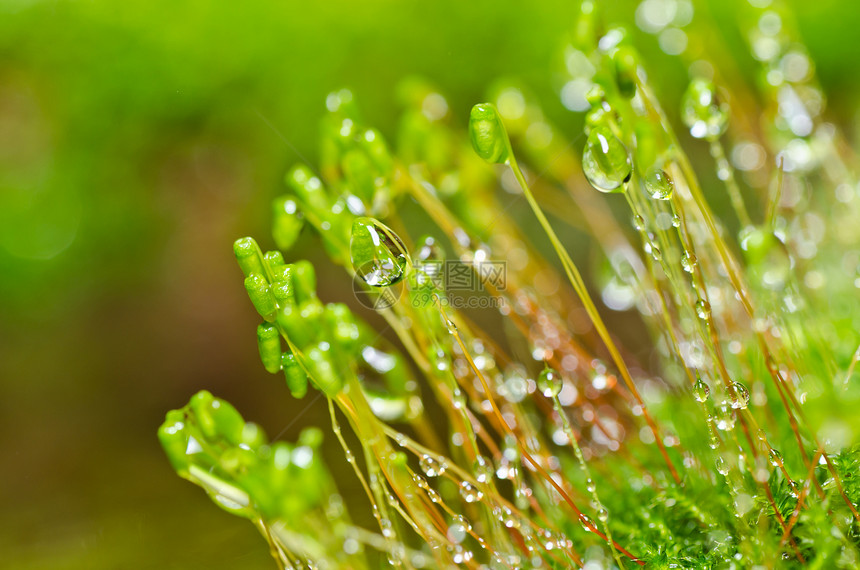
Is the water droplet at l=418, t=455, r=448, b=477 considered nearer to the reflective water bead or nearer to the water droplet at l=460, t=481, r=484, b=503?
the water droplet at l=460, t=481, r=484, b=503

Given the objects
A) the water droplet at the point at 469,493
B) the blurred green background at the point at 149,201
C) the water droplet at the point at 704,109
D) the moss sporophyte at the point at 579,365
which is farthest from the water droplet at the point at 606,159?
the blurred green background at the point at 149,201

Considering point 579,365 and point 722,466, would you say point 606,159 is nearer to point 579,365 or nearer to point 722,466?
point 722,466

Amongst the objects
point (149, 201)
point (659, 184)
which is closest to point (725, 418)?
point (659, 184)

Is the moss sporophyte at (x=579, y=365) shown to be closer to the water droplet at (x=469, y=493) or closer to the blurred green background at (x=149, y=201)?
the water droplet at (x=469, y=493)

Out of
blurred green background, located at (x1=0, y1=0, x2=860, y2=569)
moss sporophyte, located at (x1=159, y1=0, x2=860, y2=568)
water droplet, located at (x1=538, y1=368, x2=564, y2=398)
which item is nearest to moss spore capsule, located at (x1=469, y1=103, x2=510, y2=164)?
moss sporophyte, located at (x1=159, y1=0, x2=860, y2=568)

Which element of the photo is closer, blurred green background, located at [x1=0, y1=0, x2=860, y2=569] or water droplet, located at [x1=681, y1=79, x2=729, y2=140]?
water droplet, located at [x1=681, y1=79, x2=729, y2=140]

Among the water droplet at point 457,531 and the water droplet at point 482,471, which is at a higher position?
the water droplet at point 482,471
